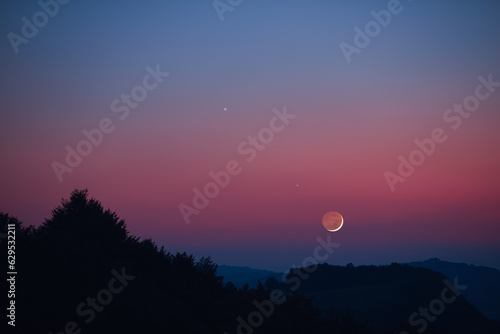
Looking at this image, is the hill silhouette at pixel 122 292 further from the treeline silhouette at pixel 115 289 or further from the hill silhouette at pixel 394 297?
the hill silhouette at pixel 394 297

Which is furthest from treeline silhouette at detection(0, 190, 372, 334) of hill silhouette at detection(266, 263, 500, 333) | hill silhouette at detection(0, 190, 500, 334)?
hill silhouette at detection(266, 263, 500, 333)

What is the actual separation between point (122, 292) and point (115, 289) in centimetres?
61

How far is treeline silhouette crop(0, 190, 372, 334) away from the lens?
19562 mm

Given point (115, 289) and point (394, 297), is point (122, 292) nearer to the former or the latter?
point (115, 289)

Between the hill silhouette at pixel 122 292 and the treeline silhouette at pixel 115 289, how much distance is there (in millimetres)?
49

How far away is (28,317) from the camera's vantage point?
1755 cm

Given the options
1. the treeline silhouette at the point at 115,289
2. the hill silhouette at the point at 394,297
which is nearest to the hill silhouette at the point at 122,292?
the treeline silhouette at the point at 115,289

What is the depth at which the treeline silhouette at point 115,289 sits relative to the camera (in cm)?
1956

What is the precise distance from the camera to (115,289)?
2144 cm

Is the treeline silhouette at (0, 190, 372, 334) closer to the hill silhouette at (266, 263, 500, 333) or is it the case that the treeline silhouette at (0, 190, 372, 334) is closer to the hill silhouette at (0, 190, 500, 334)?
the hill silhouette at (0, 190, 500, 334)

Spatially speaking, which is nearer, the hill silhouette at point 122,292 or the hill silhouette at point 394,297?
the hill silhouette at point 122,292

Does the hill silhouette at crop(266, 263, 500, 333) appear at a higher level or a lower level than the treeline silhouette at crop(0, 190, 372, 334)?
higher

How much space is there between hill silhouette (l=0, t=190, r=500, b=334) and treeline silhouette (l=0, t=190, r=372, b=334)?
0.16 feet

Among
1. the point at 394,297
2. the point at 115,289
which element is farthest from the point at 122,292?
the point at 394,297
